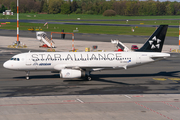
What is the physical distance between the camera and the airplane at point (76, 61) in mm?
41062

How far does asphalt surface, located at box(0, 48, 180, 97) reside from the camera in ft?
117

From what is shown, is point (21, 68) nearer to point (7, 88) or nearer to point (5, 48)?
point (7, 88)

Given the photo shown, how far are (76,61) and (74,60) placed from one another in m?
0.35

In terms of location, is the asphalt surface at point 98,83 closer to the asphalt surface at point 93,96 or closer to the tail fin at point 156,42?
the asphalt surface at point 93,96

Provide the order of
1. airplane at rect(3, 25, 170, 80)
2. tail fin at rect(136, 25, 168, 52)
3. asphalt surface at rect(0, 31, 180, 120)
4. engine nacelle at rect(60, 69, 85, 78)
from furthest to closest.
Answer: tail fin at rect(136, 25, 168, 52)
airplane at rect(3, 25, 170, 80)
engine nacelle at rect(60, 69, 85, 78)
asphalt surface at rect(0, 31, 180, 120)

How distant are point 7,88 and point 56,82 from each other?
7307 millimetres

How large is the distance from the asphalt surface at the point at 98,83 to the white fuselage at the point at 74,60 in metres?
2.28

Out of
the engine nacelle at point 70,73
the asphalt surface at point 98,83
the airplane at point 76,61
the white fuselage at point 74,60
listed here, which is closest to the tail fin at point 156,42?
the airplane at point 76,61

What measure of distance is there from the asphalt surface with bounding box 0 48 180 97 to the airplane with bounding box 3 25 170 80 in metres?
1.84

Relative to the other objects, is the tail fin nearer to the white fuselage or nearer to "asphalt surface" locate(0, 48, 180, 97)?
the white fuselage

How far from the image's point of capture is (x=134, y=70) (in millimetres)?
51781

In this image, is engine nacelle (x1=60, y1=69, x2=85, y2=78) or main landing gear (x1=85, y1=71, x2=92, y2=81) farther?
main landing gear (x1=85, y1=71, x2=92, y2=81)

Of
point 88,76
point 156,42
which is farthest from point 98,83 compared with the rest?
point 156,42

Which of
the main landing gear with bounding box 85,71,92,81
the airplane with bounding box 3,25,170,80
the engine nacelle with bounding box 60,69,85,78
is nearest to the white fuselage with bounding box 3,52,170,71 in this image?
the airplane with bounding box 3,25,170,80
